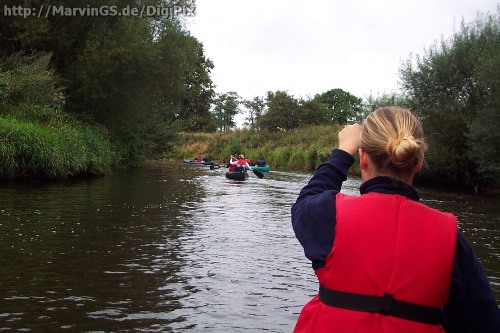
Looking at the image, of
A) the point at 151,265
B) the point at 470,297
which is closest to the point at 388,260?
the point at 470,297

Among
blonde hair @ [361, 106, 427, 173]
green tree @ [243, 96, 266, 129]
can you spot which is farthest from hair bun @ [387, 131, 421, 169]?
green tree @ [243, 96, 266, 129]

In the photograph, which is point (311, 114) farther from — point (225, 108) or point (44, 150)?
point (44, 150)

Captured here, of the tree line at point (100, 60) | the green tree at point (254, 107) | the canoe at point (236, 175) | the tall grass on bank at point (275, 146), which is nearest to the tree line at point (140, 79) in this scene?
the tree line at point (100, 60)

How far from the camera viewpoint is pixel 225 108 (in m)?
88.8

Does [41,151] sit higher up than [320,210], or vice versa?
[41,151]

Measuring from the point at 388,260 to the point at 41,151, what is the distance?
54.5ft

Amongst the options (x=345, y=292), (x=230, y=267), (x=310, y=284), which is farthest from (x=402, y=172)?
(x=230, y=267)

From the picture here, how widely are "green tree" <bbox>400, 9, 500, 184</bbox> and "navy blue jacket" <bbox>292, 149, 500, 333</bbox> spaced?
24.4 metres

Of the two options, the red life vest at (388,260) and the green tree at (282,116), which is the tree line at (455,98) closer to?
the red life vest at (388,260)

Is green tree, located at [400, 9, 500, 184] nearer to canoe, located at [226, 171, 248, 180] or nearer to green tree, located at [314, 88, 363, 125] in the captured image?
canoe, located at [226, 171, 248, 180]

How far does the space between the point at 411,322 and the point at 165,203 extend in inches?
513

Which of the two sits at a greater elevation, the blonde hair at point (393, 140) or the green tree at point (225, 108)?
the green tree at point (225, 108)

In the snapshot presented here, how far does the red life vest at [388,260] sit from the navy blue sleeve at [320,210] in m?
0.04

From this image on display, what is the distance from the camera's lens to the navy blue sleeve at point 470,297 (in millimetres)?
1944
